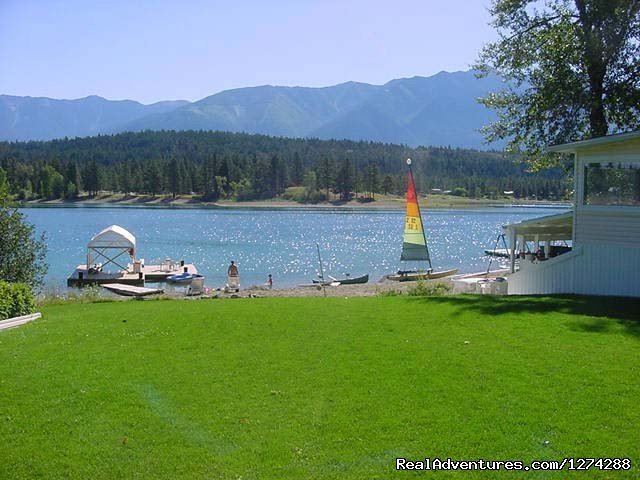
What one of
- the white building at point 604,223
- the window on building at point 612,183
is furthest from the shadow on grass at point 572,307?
the window on building at point 612,183

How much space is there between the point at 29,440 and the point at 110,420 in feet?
2.42

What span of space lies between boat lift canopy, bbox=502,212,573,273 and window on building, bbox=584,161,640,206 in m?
1.75

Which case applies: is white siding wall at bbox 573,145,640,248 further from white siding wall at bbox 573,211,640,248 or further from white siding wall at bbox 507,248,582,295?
white siding wall at bbox 507,248,582,295

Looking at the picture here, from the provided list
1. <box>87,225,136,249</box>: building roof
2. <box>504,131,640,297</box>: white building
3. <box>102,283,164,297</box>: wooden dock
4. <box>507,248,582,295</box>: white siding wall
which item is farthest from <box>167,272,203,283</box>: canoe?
<box>504,131,640,297</box>: white building

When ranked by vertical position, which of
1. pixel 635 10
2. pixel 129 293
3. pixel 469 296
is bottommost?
pixel 129 293

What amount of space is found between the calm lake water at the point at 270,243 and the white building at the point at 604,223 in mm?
19820

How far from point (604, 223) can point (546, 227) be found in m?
3.28

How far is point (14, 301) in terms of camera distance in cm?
1223

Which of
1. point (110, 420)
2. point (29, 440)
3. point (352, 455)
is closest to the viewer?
point (352, 455)

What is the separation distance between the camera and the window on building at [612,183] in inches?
503

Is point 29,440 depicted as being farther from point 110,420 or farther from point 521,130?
point 521,130

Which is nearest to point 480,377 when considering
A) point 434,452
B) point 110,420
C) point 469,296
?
point 434,452

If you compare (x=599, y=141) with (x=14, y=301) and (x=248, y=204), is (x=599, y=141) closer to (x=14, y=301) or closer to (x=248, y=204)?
Result: (x=14, y=301)

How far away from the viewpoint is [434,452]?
5.33 meters
